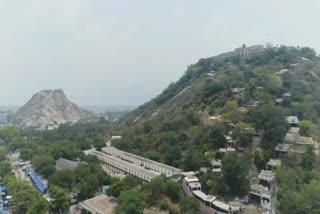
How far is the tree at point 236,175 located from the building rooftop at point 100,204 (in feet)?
25.5

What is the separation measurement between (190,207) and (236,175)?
12.6 feet

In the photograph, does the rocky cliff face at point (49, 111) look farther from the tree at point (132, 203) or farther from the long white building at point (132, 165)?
the tree at point (132, 203)

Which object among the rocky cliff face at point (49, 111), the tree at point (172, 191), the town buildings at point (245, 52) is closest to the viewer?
the tree at point (172, 191)

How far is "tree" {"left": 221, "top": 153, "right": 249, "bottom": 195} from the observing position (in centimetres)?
2247

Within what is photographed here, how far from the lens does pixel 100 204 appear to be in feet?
79.0

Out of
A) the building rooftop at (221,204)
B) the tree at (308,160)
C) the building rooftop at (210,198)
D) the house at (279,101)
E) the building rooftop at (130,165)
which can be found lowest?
the building rooftop at (221,204)

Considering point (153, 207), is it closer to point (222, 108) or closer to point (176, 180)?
point (176, 180)

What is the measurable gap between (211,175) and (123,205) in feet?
22.2

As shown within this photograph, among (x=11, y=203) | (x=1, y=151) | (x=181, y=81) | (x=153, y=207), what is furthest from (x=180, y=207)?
(x=181, y=81)

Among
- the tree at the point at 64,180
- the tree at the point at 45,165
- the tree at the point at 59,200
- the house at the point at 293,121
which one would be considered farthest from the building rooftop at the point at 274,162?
the tree at the point at 45,165

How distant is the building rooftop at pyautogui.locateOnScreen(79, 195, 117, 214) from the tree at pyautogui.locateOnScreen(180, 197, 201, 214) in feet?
16.3

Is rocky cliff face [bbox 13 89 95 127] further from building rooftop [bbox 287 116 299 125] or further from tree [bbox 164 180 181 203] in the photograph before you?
tree [bbox 164 180 181 203]

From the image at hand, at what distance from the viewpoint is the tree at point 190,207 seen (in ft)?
68.1

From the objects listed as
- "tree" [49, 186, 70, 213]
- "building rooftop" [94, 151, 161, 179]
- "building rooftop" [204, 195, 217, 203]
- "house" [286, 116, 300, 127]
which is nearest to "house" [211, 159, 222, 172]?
"building rooftop" [204, 195, 217, 203]
